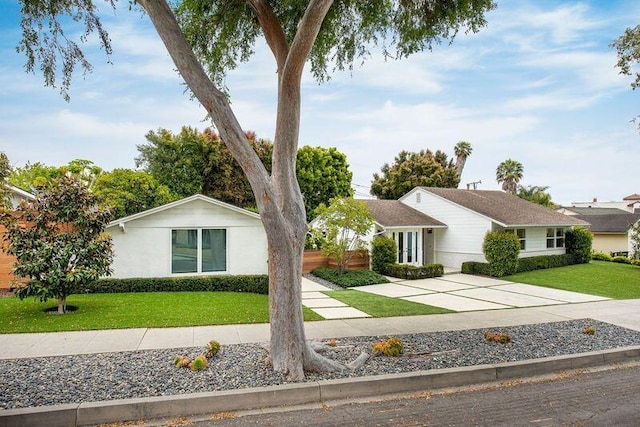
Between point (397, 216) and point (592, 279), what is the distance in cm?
954

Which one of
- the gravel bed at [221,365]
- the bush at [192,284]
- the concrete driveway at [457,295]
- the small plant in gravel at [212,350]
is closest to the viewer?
the gravel bed at [221,365]

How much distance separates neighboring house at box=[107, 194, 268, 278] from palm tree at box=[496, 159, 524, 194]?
32791mm

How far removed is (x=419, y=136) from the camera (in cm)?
3956

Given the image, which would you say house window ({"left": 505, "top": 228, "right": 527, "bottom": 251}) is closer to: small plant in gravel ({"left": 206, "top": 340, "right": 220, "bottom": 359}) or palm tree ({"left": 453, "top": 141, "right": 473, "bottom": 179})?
small plant in gravel ({"left": 206, "top": 340, "right": 220, "bottom": 359})

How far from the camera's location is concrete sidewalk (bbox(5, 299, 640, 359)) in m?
7.27

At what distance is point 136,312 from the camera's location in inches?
403

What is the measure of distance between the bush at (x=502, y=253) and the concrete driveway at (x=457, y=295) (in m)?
0.93

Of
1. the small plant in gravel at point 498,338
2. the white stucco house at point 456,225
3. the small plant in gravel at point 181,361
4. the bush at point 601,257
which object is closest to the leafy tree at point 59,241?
the small plant in gravel at point 181,361

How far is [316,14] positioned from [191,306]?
8.27 meters

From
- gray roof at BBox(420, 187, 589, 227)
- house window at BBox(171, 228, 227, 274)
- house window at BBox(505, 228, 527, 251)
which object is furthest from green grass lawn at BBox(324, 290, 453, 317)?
house window at BBox(505, 228, 527, 251)

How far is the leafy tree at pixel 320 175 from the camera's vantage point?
106ft

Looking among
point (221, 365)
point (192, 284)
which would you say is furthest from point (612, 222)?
point (221, 365)

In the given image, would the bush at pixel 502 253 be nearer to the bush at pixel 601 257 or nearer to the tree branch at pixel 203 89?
the bush at pixel 601 257

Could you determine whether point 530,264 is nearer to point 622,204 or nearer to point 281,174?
point 281,174
